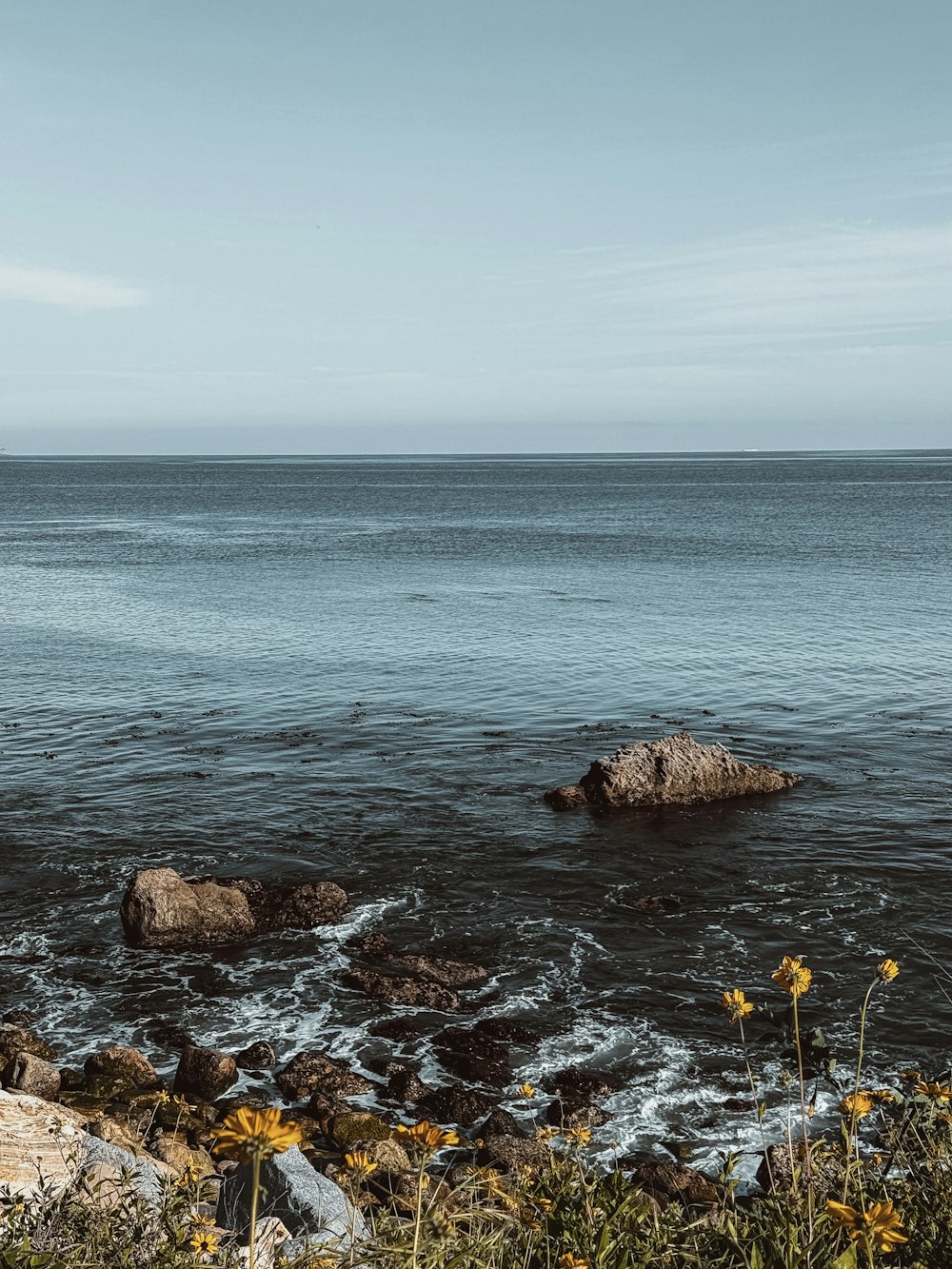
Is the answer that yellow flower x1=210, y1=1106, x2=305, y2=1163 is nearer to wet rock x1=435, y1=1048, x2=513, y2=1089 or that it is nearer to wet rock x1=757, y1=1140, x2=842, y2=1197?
wet rock x1=757, y1=1140, x2=842, y2=1197

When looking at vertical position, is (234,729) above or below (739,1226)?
below

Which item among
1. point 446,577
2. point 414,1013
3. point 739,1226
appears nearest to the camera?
point 739,1226

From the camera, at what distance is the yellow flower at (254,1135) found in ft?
10.1

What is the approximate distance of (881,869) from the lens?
64.6 feet

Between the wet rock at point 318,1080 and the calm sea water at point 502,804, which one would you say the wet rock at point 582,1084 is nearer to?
the calm sea water at point 502,804

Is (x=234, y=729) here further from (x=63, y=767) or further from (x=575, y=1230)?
(x=575, y=1230)

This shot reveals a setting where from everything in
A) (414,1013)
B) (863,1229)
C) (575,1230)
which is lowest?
(414,1013)

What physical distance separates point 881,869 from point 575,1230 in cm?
1567

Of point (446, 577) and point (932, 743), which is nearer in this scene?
point (932, 743)

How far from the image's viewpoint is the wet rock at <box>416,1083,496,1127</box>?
41.4 feet

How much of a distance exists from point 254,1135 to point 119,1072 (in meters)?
11.4

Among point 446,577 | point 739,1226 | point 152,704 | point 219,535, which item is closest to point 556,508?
point 219,535

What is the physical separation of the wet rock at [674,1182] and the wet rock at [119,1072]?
599 centimetres

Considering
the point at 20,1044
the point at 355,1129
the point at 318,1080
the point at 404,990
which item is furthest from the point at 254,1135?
the point at 404,990
